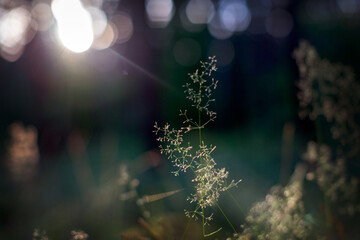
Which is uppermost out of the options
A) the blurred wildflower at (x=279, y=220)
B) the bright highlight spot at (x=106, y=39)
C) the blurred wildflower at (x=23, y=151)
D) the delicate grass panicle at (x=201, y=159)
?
the bright highlight spot at (x=106, y=39)

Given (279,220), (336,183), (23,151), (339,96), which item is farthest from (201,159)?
(23,151)

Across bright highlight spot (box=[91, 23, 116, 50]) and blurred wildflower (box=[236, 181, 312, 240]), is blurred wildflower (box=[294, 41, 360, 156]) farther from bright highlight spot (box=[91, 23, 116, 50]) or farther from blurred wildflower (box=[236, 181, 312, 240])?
bright highlight spot (box=[91, 23, 116, 50])

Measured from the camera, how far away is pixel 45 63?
478 centimetres

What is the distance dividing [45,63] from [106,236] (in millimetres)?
4321

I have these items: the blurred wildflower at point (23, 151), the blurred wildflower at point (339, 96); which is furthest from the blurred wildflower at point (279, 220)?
the blurred wildflower at point (23, 151)

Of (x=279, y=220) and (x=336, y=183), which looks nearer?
(x=279, y=220)

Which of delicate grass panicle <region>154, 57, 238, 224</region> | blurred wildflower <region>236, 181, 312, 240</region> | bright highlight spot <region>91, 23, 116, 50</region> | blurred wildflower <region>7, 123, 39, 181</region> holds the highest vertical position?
→ bright highlight spot <region>91, 23, 116, 50</region>

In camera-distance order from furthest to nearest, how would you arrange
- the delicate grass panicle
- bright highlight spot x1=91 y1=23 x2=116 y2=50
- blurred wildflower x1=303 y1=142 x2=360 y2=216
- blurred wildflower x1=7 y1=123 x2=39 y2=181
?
bright highlight spot x1=91 y1=23 x2=116 y2=50, blurred wildflower x1=7 y1=123 x2=39 y2=181, blurred wildflower x1=303 y1=142 x2=360 y2=216, the delicate grass panicle

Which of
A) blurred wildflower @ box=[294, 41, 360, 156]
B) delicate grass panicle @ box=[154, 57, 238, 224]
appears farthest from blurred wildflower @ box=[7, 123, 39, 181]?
blurred wildflower @ box=[294, 41, 360, 156]

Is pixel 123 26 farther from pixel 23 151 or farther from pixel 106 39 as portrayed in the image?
pixel 23 151

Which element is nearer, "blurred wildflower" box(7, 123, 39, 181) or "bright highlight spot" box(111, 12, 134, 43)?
"blurred wildflower" box(7, 123, 39, 181)

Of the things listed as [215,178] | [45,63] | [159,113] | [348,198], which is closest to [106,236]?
[215,178]

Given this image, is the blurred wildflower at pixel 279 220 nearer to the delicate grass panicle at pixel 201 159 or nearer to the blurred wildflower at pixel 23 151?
the delicate grass panicle at pixel 201 159

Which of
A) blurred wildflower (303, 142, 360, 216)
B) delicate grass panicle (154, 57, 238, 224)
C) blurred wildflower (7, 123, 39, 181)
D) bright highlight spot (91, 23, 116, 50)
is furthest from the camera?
bright highlight spot (91, 23, 116, 50)
